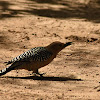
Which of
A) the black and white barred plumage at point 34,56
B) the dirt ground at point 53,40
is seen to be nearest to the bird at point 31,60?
the black and white barred plumage at point 34,56

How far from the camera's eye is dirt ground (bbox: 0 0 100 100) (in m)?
5.79

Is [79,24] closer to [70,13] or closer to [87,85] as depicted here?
[70,13]

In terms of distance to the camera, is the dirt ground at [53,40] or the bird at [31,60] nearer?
the dirt ground at [53,40]

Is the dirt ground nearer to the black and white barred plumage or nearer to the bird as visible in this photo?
the bird

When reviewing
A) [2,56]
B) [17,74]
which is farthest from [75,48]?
[17,74]

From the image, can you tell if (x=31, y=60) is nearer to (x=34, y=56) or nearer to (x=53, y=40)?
(x=34, y=56)

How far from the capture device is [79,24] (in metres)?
11.3

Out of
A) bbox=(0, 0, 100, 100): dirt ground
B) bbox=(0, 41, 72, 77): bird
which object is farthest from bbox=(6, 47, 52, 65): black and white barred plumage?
bbox=(0, 0, 100, 100): dirt ground

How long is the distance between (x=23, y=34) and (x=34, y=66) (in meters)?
3.70

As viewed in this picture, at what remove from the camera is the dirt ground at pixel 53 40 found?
5788 mm

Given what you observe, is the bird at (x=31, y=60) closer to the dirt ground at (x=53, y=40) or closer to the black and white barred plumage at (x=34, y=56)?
the black and white barred plumage at (x=34, y=56)

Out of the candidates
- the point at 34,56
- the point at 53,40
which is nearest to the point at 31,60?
the point at 34,56

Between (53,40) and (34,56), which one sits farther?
(53,40)

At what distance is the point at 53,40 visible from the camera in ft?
32.6
